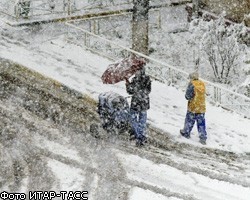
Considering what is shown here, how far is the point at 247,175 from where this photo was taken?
37.5 feet

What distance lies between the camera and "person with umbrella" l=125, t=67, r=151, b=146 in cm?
1214

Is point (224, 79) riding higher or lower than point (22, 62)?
lower

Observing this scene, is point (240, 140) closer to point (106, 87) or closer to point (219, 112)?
point (219, 112)

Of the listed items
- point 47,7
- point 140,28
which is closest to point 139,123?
point 140,28

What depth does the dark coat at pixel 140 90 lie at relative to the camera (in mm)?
12133

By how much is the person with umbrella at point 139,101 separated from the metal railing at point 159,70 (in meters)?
3.42

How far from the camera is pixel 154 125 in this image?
1356 centimetres

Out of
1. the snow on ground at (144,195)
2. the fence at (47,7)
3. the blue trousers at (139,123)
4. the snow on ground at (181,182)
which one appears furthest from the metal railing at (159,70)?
the snow on ground at (144,195)

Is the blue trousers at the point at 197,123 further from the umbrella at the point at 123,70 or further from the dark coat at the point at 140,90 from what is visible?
the umbrella at the point at 123,70

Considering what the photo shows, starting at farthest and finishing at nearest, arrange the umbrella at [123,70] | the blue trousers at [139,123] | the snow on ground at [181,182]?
the umbrella at [123,70] < the blue trousers at [139,123] < the snow on ground at [181,182]

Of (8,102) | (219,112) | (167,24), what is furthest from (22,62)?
(167,24)

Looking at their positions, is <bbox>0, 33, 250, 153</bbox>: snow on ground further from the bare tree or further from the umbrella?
the bare tree

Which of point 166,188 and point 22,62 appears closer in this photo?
point 166,188

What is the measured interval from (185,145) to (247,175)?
1758 millimetres
